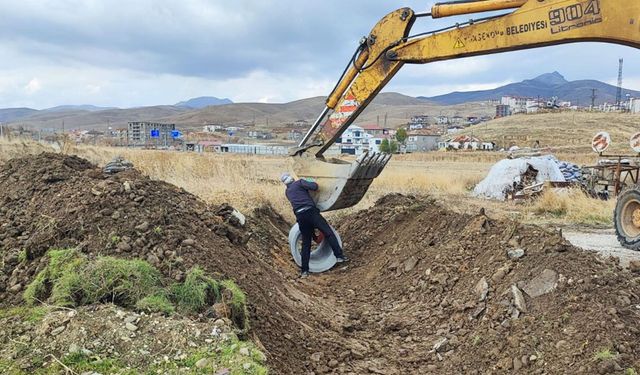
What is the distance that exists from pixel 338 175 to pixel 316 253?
1618mm

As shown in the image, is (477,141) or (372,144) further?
(372,144)

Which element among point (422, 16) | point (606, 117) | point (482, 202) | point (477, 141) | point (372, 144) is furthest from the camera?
point (372, 144)

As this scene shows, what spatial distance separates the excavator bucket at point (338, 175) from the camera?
8.02 metres

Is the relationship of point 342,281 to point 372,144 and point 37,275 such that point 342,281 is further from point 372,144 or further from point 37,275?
point 372,144

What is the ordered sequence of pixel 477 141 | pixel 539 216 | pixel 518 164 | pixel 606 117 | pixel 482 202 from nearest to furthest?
1. pixel 539 216
2. pixel 482 202
3. pixel 518 164
4. pixel 477 141
5. pixel 606 117

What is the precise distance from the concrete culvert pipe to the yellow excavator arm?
0.84 meters

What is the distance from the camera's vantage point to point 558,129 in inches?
2844

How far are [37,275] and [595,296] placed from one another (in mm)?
4807

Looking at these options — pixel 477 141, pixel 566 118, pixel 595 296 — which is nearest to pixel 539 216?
pixel 595 296

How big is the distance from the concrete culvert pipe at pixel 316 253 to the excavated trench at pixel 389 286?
0.68 meters

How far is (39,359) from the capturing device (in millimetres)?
3191

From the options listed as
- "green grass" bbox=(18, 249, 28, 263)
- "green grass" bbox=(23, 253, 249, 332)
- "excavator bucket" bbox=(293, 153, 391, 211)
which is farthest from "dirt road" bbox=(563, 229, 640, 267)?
"green grass" bbox=(18, 249, 28, 263)

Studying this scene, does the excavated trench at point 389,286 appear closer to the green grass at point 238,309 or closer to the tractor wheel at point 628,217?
the green grass at point 238,309

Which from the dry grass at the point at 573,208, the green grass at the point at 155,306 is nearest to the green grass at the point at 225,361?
the green grass at the point at 155,306
